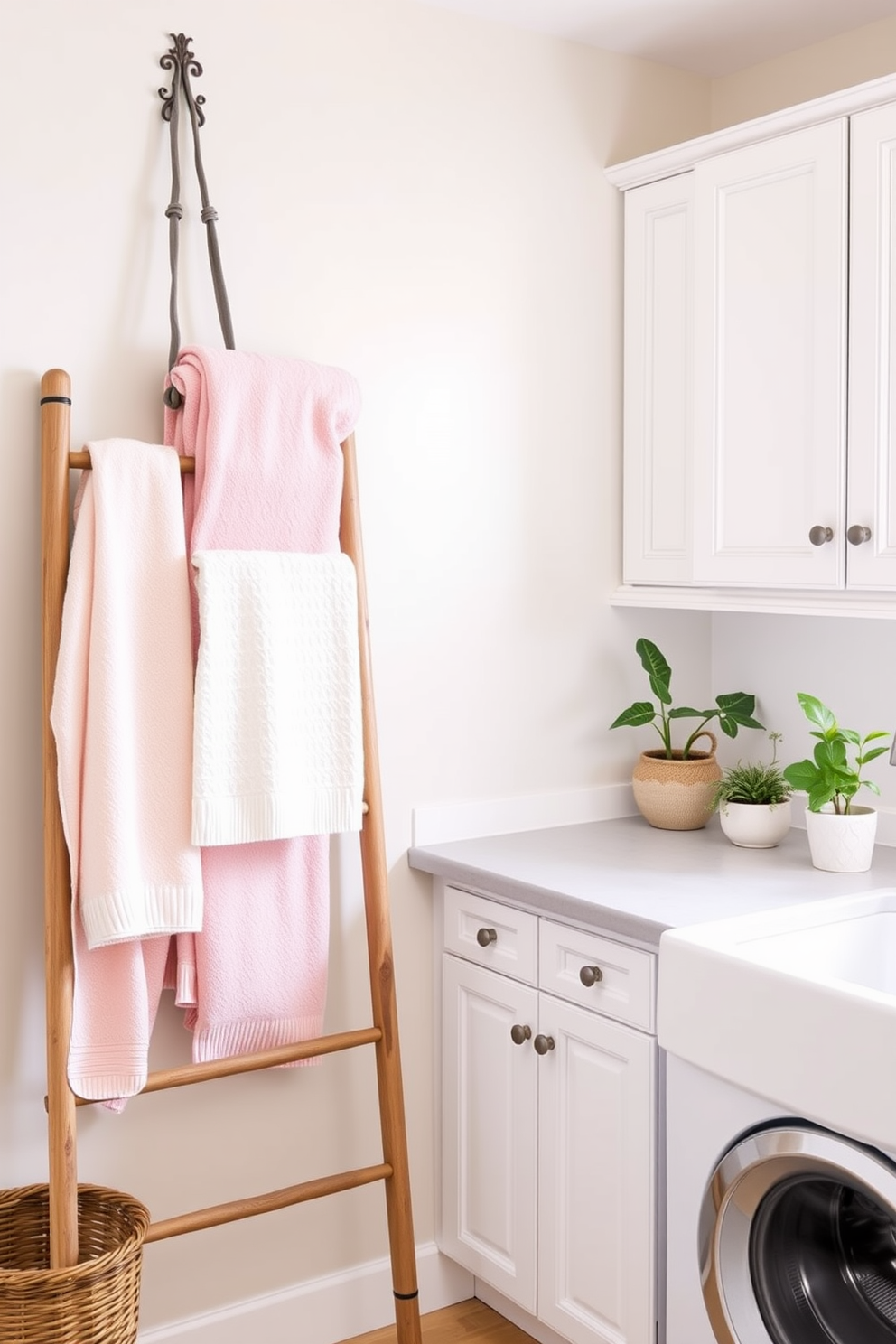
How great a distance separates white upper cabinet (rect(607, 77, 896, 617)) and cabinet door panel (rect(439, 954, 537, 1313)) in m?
0.83

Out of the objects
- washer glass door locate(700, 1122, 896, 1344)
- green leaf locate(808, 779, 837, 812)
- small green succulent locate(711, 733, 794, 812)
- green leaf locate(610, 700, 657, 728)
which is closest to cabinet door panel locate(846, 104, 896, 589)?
green leaf locate(808, 779, 837, 812)

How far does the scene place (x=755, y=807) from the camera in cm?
235

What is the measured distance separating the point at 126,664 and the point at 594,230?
4.38 ft

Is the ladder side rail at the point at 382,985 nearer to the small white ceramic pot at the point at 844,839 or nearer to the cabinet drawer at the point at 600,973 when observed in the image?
the cabinet drawer at the point at 600,973

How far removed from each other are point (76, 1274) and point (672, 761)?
1403 mm

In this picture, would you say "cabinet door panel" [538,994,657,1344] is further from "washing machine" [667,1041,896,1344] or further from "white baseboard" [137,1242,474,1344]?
"white baseboard" [137,1242,474,1344]

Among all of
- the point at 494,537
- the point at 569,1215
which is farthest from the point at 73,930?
the point at 494,537

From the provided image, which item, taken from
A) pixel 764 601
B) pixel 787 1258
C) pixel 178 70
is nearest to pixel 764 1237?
pixel 787 1258

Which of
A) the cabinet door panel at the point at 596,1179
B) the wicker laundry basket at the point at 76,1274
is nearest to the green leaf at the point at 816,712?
the cabinet door panel at the point at 596,1179

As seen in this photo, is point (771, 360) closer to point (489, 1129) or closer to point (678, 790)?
point (678, 790)

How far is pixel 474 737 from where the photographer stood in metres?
2.46

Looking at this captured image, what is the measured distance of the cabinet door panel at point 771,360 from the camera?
2113 mm

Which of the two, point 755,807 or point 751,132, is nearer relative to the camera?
point 751,132

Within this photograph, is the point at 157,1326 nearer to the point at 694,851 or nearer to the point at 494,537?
the point at 694,851
